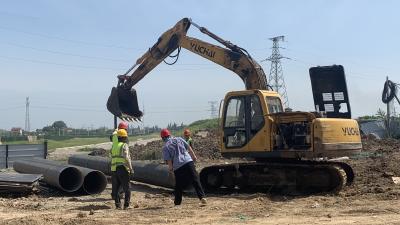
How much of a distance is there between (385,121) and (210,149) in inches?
646

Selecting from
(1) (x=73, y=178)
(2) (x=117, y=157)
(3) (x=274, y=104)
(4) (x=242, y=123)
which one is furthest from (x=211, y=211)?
(1) (x=73, y=178)

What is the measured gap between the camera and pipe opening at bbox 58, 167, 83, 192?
45.4 feet

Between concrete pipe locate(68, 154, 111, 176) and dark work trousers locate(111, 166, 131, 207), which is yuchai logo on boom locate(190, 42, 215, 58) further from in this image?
dark work trousers locate(111, 166, 131, 207)

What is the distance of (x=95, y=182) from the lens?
14.4 metres

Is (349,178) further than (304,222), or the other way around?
(349,178)

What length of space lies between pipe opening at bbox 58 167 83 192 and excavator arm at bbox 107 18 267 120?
4.06 meters

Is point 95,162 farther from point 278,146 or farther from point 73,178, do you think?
point 278,146

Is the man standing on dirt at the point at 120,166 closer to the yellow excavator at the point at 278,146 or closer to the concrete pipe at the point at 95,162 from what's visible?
the yellow excavator at the point at 278,146

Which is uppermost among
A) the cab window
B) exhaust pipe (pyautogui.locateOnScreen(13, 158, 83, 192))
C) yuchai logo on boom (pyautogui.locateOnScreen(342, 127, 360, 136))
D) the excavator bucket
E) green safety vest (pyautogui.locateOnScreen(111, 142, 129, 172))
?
the excavator bucket

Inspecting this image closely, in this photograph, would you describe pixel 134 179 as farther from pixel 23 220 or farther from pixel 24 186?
pixel 23 220

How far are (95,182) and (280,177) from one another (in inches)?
188

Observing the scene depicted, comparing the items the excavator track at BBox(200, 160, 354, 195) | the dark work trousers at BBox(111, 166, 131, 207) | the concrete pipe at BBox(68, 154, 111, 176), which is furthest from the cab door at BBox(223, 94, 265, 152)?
the concrete pipe at BBox(68, 154, 111, 176)

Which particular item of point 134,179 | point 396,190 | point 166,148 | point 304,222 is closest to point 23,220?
point 166,148

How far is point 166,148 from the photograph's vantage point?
38.5 ft
